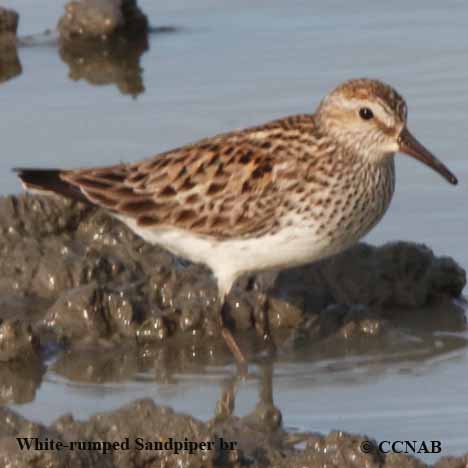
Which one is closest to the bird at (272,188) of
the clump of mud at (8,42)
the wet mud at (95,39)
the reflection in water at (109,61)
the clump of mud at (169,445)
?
the clump of mud at (169,445)

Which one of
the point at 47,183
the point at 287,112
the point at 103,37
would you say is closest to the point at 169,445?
the point at 47,183

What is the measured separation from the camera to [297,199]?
10.6 meters

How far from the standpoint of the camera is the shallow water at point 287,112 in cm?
1007

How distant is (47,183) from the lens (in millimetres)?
11188

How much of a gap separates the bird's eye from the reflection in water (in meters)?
4.83

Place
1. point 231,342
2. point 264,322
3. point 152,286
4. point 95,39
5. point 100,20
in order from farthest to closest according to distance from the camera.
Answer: point 95,39, point 100,20, point 152,286, point 264,322, point 231,342

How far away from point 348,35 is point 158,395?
6.53 m

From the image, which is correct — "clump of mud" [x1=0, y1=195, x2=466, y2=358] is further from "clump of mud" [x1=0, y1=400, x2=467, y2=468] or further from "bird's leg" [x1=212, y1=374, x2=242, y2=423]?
"clump of mud" [x1=0, y1=400, x2=467, y2=468]

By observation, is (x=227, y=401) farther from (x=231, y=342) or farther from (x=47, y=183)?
(x=47, y=183)

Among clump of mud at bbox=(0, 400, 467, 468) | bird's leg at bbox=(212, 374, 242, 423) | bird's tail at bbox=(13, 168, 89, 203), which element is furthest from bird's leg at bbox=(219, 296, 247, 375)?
clump of mud at bbox=(0, 400, 467, 468)

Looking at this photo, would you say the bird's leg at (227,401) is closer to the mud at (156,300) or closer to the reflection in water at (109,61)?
the mud at (156,300)

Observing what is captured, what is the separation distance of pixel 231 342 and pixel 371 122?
157 cm

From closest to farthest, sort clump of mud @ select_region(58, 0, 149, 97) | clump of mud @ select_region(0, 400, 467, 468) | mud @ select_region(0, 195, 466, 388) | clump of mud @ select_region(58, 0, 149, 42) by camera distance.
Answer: clump of mud @ select_region(0, 400, 467, 468) < mud @ select_region(0, 195, 466, 388) < clump of mud @ select_region(58, 0, 149, 97) < clump of mud @ select_region(58, 0, 149, 42)

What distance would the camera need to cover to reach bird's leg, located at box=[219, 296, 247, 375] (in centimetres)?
1073
